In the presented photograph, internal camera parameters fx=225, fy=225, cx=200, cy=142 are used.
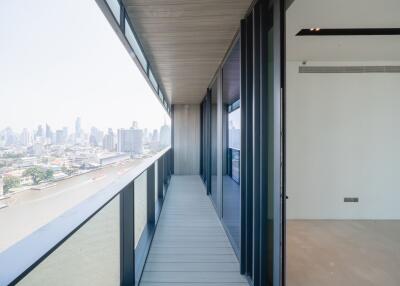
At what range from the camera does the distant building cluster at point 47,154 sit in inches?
30.1

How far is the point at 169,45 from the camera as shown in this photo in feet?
10.1

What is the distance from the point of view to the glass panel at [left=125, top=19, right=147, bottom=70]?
8.04ft

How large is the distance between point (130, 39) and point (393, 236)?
4.54 meters

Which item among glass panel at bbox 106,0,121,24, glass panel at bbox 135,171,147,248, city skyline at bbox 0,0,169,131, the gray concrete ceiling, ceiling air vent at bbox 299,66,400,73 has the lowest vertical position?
glass panel at bbox 135,171,147,248

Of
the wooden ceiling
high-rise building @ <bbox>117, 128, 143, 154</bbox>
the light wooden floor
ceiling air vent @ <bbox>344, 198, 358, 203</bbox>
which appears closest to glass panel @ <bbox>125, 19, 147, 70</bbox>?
the wooden ceiling

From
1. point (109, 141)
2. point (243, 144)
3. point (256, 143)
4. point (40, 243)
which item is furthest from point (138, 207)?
point (40, 243)

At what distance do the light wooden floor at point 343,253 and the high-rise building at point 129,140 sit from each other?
7.13 ft

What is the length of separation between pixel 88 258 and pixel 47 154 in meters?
0.61

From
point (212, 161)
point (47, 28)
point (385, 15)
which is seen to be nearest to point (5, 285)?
point (47, 28)

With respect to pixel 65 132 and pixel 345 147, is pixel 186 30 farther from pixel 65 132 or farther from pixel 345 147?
pixel 345 147

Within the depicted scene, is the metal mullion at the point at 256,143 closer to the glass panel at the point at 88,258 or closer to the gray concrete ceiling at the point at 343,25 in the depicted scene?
the gray concrete ceiling at the point at 343,25

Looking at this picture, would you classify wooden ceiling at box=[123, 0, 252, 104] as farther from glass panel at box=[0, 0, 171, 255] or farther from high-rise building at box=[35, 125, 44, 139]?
high-rise building at box=[35, 125, 44, 139]

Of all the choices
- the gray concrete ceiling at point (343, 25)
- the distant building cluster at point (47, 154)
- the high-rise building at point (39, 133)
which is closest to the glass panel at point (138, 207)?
the distant building cluster at point (47, 154)

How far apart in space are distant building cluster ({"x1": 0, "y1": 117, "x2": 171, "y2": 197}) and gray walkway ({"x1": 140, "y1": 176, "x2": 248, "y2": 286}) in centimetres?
140
